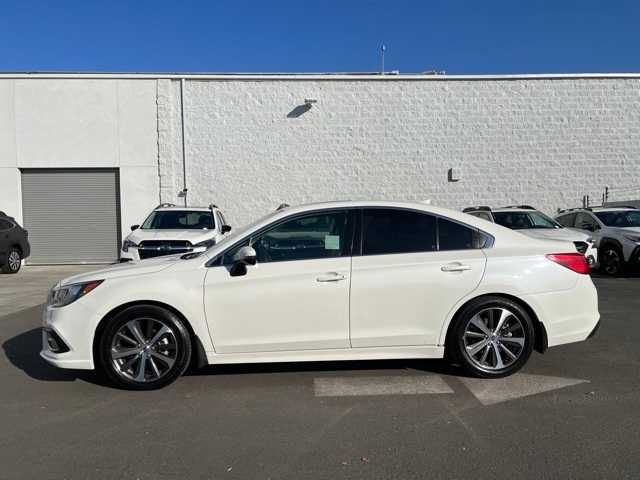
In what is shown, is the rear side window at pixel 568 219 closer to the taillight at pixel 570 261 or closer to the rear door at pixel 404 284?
the taillight at pixel 570 261

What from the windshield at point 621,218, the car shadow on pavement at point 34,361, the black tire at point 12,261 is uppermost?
the windshield at point 621,218

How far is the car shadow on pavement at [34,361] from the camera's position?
543 cm

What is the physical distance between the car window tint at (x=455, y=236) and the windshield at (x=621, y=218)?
29.9 ft

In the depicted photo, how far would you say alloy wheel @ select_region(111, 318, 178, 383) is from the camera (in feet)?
16.0

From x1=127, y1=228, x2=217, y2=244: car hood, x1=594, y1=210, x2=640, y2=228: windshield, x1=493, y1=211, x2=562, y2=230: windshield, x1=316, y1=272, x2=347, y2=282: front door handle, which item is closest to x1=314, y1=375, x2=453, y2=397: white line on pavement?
x1=316, y1=272, x2=347, y2=282: front door handle

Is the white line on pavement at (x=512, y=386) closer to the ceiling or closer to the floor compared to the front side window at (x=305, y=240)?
closer to the floor

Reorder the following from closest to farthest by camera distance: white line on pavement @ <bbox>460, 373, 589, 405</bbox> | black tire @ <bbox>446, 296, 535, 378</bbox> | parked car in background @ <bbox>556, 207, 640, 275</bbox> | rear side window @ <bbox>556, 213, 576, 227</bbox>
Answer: white line on pavement @ <bbox>460, 373, 589, 405</bbox> → black tire @ <bbox>446, 296, 535, 378</bbox> → parked car in background @ <bbox>556, 207, 640, 275</bbox> → rear side window @ <bbox>556, 213, 576, 227</bbox>

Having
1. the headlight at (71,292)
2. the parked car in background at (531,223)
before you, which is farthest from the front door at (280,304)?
the parked car in background at (531,223)

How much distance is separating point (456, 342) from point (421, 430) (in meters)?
1.21

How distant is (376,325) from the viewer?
498 cm

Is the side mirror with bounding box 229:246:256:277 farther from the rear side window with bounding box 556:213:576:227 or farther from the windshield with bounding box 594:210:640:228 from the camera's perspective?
the rear side window with bounding box 556:213:576:227

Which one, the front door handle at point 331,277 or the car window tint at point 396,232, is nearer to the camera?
the front door handle at point 331,277

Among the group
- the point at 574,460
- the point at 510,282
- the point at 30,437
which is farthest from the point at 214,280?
the point at 574,460

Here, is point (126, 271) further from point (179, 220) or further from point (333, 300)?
point (179, 220)
